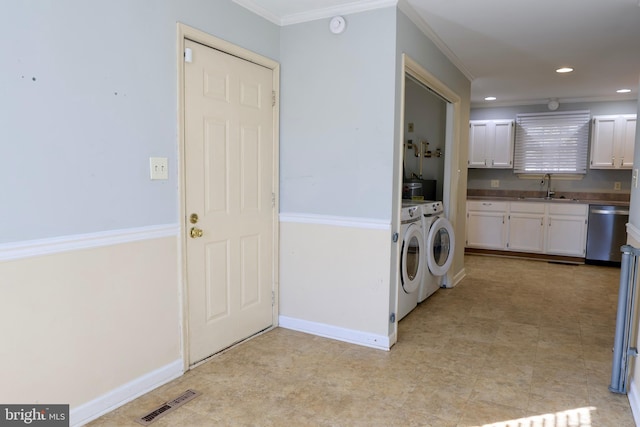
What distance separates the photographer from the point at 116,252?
83.0 inches

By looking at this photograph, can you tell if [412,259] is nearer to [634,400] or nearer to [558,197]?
Answer: [634,400]

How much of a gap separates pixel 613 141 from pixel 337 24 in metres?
4.93

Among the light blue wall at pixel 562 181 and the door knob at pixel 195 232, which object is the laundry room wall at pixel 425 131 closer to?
the light blue wall at pixel 562 181

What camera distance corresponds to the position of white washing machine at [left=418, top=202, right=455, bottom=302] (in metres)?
3.84

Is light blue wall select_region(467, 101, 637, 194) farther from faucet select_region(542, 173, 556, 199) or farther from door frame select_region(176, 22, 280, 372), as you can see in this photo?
door frame select_region(176, 22, 280, 372)

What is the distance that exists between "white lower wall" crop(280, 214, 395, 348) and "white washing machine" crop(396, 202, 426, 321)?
1.02 feet

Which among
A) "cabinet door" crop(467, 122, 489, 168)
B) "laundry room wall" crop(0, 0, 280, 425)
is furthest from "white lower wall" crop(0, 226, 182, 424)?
"cabinet door" crop(467, 122, 489, 168)

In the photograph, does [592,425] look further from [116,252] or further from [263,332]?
[116,252]

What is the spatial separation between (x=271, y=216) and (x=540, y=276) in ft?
12.0

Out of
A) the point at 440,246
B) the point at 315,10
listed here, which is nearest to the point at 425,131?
the point at 440,246

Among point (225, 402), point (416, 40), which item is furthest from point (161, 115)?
point (416, 40)

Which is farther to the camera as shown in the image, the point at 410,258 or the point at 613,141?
the point at 613,141

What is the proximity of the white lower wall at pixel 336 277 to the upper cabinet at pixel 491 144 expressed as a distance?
14.2 feet

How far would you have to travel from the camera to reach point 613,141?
5.88m
